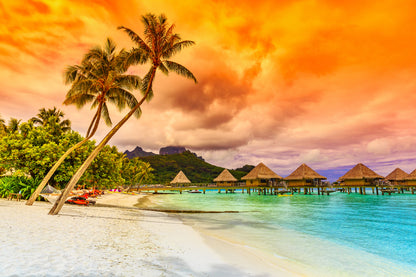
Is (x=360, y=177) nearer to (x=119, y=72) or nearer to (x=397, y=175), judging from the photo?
(x=397, y=175)

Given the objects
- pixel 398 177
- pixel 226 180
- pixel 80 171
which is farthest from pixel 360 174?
pixel 80 171

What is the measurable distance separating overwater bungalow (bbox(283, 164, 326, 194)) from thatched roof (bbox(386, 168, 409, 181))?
75.5ft

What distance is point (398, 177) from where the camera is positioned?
53875 mm

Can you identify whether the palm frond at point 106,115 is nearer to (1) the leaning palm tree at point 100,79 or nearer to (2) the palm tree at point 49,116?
(1) the leaning palm tree at point 100,79

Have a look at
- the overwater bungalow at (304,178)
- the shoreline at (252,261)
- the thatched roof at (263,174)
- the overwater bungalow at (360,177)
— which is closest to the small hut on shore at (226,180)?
the thatched roof at (263,174)

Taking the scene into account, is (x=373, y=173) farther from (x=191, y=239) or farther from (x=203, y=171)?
(x=203, y=171)

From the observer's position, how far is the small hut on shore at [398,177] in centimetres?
5266

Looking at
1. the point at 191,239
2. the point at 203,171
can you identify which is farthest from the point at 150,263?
the point at 203,171

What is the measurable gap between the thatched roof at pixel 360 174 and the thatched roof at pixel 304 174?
5.58 m

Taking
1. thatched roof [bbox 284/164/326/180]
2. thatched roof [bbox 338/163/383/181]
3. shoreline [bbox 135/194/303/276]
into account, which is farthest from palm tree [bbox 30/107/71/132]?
thatched roof [bbox 338/163/383/181]

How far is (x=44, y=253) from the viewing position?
504 centimetres

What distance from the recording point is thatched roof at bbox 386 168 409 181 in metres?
52.7

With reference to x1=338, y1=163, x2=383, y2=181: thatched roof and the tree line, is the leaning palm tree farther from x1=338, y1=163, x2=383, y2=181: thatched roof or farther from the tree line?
x1=338, y1=163, x2=383, y2=181: thatched roof

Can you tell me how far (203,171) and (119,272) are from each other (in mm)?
133588
